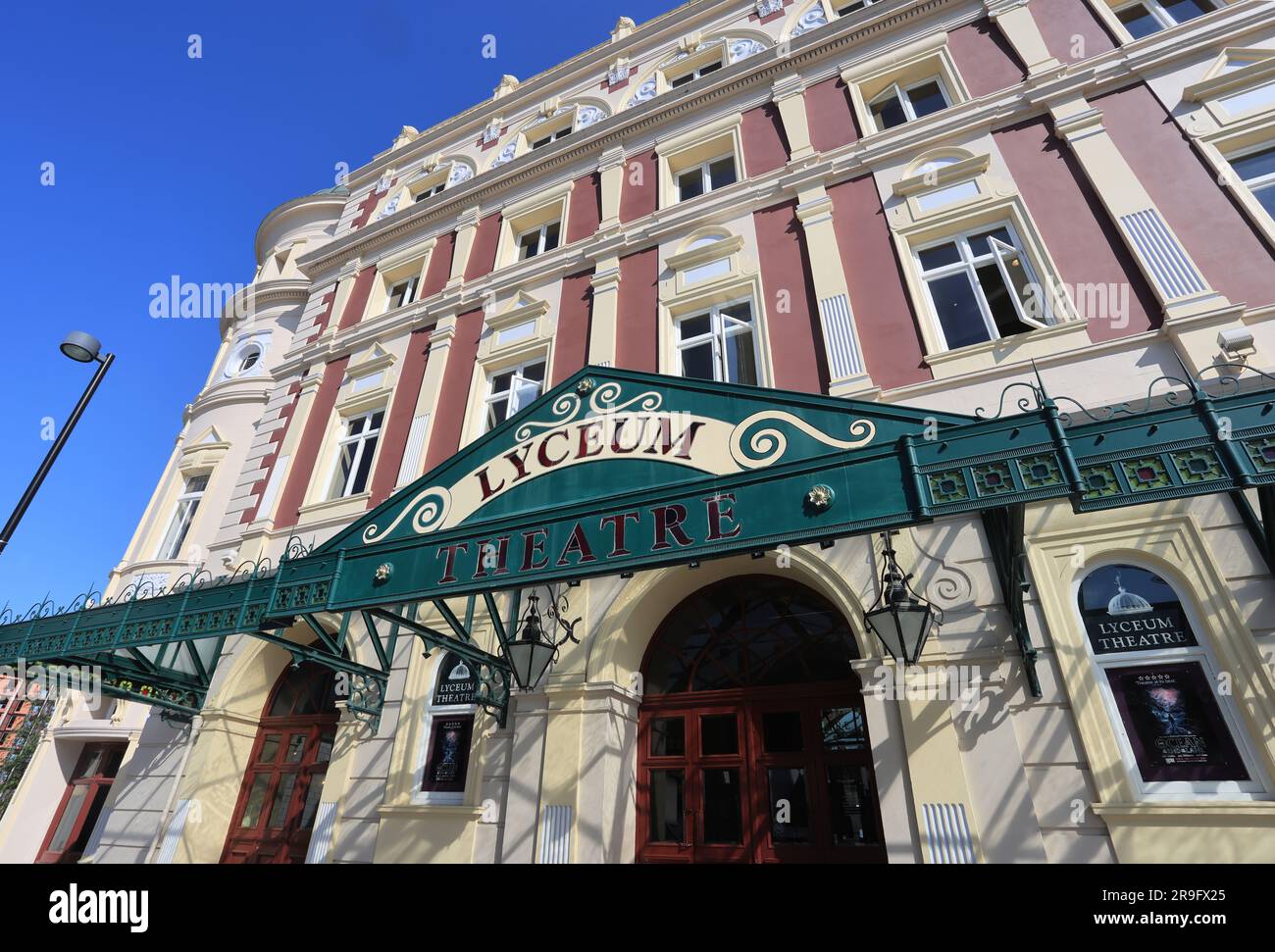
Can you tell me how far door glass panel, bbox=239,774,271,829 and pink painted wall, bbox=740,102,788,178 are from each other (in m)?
12.0

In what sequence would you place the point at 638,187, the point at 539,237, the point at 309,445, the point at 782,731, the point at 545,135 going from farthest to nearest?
the point at 545,135
the point at 539,237
the point at 309,445
the point at 638,187
the point at 782,731

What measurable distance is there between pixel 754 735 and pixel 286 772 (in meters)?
6.71

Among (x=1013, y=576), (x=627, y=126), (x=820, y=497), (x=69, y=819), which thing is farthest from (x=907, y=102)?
(x=69, y=819)

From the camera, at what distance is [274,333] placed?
1518 cm

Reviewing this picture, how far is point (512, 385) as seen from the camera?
1023cm

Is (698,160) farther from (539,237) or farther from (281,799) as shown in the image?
(281,799)

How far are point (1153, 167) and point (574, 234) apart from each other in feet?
28.2

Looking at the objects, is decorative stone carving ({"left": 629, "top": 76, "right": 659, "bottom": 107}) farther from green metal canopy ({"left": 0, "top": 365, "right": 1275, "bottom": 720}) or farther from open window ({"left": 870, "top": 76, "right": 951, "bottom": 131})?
green metal canopy ({"left": 0, "top": 365, "right": 1275, "bottom": 720})

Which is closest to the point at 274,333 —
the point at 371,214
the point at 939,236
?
the point at 371,214

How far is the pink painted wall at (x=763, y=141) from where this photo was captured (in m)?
10.3
